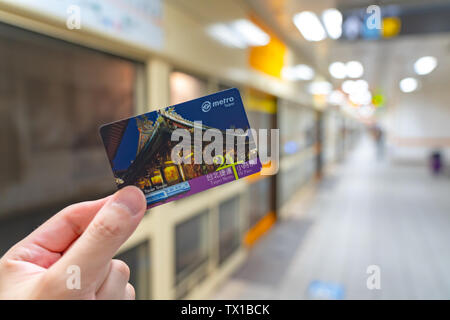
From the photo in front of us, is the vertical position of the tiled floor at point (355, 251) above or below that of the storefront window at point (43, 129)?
below

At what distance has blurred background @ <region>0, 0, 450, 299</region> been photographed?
77.2 inches

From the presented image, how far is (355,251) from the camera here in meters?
3.86

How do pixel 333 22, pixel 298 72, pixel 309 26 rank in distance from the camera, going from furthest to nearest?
pixel 298 72
pixel 309 26
pixel 333 22

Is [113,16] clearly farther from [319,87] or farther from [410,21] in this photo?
[319,87]

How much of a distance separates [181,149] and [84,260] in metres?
0.24

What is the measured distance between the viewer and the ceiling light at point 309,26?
3603 millimetres

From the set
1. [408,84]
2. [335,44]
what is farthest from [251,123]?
[408,84]

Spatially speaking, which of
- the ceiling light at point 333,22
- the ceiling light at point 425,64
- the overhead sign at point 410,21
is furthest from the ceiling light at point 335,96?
the ceiling light at point 333,22

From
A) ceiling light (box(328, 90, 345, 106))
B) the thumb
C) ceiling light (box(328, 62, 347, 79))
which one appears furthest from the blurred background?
ceiling light (box(328, 90, 345, 106))

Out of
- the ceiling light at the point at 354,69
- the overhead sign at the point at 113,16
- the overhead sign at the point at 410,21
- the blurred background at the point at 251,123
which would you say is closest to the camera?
the overhead sign at the point at 113,16

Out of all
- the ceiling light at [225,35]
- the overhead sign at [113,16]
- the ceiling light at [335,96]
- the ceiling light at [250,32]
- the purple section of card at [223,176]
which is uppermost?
the ceiling light at [335,96]

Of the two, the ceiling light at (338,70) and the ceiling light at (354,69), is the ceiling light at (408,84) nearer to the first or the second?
the ceiling light at (354,69)

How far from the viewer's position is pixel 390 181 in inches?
358

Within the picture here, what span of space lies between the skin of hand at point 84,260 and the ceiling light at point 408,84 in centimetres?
1092
